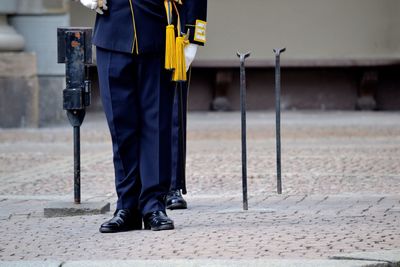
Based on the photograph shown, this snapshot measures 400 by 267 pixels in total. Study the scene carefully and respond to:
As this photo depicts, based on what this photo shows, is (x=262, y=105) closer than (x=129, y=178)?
No

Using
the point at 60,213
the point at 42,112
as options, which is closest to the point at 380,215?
the point at 60,213

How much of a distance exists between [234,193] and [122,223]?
7.43 ft

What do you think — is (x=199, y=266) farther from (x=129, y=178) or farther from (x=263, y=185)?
(x=263, y=185)

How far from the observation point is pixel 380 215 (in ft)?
24.9

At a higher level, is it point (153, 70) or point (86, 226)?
point (153, 70)

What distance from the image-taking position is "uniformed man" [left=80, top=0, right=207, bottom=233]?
22.7 feet

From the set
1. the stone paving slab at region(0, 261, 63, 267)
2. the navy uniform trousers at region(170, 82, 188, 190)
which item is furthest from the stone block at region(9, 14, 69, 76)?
the stone paving slab at region(0, 261, 63, 267)

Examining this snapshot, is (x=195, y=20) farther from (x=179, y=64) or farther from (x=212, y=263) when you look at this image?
(x=212, y=263)

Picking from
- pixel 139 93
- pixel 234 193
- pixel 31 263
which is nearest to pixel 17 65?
pixel 234 193

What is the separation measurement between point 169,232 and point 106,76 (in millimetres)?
864

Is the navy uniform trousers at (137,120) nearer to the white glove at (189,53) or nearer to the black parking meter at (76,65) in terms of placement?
the white glove at (189,53)

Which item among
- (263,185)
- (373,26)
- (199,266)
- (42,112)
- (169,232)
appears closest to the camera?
(199,266)

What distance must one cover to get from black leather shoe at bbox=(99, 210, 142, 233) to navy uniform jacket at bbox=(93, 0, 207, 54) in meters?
0.85

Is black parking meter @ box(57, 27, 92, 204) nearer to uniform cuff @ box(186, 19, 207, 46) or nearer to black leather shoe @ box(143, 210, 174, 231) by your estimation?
uniform cuff @ box(186, 19, 207, 46)
